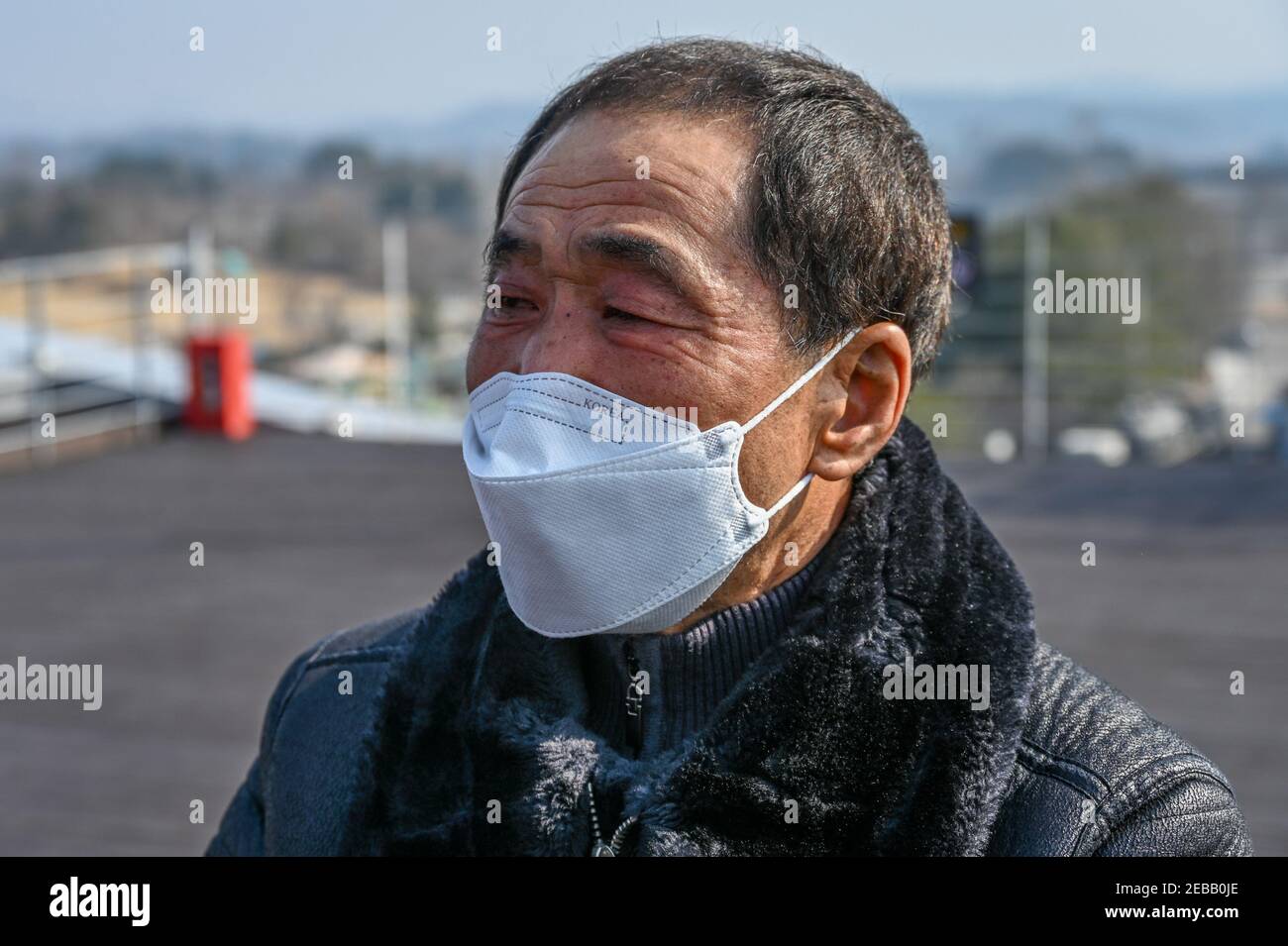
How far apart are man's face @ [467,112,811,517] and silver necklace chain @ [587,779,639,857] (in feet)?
1.10

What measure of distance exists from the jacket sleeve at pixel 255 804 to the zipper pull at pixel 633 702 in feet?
1.51

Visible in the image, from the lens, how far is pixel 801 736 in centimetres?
136

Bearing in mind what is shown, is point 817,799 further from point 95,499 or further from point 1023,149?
point 1023,149

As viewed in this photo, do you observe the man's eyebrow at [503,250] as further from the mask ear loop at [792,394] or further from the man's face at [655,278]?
the mask ear loop at [792,394]

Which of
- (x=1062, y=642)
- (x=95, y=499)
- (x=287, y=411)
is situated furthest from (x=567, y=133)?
(x=287, y=411)

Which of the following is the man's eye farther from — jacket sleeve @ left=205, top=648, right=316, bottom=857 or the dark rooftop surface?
the dark rooftop surface

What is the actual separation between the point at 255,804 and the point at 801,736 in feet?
2.38

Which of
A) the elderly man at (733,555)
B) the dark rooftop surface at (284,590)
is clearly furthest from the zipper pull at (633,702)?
the dark rooftop surface at (284,590)

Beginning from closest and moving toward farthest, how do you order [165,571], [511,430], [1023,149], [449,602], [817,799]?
[817,799] → [511,430] → [449,602] → [165,571] → [1023,149]

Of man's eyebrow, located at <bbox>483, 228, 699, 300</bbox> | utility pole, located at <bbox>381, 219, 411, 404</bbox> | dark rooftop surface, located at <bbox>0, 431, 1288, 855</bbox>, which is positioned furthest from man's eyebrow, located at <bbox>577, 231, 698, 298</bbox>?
utility pole, located at <bbox>381, 219, 411, 404</bbox>

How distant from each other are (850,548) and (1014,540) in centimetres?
636

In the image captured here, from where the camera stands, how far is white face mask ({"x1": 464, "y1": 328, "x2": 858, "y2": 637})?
56.8 inches

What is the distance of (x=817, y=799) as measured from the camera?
1352 millimetres

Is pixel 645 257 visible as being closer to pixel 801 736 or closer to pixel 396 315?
pixel 801 736
